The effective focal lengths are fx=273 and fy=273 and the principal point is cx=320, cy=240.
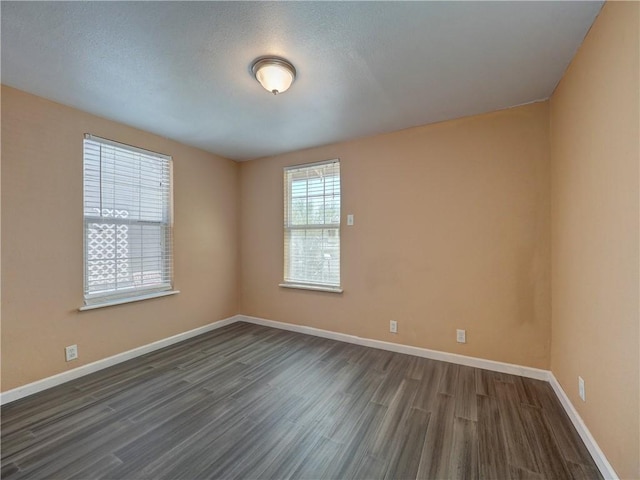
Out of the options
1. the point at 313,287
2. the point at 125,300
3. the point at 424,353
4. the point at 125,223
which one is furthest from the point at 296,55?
the point at 424,353

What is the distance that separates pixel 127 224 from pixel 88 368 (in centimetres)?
144

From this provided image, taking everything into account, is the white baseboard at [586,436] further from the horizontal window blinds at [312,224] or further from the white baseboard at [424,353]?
the horizontal window blinds at [312,224]

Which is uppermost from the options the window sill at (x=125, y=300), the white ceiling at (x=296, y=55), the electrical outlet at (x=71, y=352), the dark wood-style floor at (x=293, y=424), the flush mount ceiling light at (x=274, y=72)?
the white ceiling at (x=296, y=55)

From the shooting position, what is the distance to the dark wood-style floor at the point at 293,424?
5.03 feet

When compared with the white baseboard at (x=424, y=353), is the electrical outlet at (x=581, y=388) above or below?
above

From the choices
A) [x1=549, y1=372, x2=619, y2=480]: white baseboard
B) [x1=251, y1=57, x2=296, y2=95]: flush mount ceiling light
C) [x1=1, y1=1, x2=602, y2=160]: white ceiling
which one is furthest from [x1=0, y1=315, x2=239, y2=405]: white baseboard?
[x1=549, y1=372, x2=619, y2=480]: white baseboard

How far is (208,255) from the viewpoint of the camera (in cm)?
386

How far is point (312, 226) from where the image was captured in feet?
12.2

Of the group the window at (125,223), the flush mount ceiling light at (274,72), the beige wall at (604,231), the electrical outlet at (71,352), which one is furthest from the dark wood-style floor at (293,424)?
the flush mount ceiling light at (274,72)

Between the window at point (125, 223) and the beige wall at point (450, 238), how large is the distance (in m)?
1.78

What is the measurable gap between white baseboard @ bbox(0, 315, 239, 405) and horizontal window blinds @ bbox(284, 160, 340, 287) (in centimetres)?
152

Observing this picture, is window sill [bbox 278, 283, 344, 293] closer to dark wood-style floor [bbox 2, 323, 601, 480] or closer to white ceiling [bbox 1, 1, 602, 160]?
dark wood-style floor [bbox 2, 323, 601, 480]

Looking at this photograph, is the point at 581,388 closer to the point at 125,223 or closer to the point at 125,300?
the point at 125,300

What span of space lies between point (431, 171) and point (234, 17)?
7.36 feet
